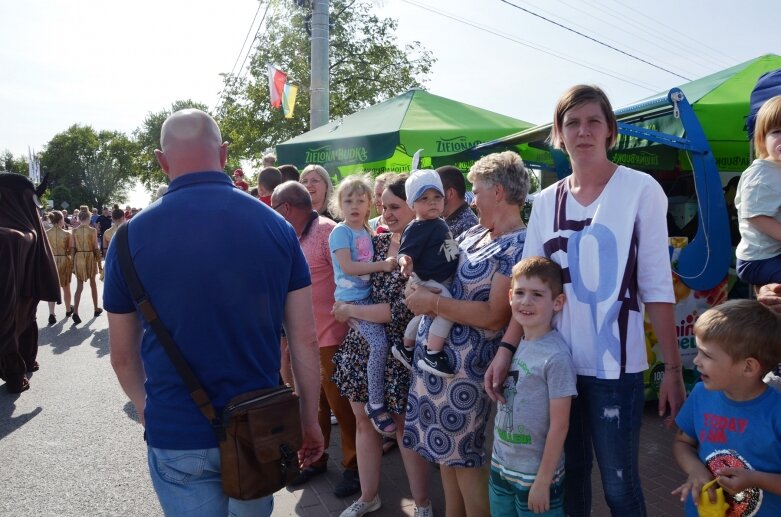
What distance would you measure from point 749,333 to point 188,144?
1.94m

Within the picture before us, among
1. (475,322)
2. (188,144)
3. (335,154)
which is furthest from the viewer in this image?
(335,154)

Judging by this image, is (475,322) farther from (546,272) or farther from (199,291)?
(199,291)

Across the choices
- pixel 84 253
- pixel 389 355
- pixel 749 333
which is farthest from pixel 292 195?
pixel 84 253

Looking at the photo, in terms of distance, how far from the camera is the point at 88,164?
7656 cm

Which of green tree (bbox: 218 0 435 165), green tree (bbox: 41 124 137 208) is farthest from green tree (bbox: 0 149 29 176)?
green tree (bbox: 218 0 435 165)

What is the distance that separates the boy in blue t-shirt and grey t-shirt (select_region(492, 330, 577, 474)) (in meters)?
0.45

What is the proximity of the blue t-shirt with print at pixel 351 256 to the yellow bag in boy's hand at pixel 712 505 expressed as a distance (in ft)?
6.43

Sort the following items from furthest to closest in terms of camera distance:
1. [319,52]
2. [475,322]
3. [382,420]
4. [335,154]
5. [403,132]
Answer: [319,52], [335,154], [403,132], [382,420], [475,322]

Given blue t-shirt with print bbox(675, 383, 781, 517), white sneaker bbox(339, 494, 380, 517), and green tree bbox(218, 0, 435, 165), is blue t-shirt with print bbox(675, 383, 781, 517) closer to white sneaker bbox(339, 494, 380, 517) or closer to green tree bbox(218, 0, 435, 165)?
white sneaker bbox(339, 494, 380, 517)

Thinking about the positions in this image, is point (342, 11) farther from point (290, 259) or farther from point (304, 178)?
point (290, 259)

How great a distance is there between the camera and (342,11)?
2305 centimetres

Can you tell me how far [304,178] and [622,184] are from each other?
288 cm

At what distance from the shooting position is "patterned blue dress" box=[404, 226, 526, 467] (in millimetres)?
2475

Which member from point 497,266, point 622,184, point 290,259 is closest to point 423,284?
point 497,266
